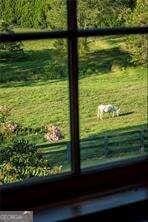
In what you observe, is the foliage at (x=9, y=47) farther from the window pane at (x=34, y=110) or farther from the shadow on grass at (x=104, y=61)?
the shadow on grass at (x=104, y=61)

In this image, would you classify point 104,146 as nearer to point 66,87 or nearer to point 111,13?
point 66,87

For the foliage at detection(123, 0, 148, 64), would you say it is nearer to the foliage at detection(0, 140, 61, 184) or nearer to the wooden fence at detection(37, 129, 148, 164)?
the wooden fence at detection(37, 129, 148, 164)

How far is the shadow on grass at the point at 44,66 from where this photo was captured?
5.18ft

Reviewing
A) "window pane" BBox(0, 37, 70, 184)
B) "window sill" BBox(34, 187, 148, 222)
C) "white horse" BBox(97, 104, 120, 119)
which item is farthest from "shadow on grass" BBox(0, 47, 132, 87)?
"window sill" BBox(34, 187, 148, 222)

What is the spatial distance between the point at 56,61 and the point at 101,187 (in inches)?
16.9

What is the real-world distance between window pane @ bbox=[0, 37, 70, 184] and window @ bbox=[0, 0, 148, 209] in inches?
1.0

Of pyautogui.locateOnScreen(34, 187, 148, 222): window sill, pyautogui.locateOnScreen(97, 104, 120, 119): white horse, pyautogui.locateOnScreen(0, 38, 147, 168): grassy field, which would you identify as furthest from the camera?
pyautogui.locateOnScreen(97, 104, 120, 119): white horse

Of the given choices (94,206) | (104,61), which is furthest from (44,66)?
(94,206)

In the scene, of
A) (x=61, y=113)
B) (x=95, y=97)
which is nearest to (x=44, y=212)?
(x=61, y=113)

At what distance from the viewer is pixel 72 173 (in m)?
1.64

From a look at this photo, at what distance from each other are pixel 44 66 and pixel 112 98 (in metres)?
0.27

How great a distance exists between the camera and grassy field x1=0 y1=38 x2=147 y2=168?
5.22ft

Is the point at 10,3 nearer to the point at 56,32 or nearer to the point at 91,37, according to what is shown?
the point at 56,32

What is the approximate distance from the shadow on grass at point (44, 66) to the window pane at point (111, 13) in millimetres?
93
